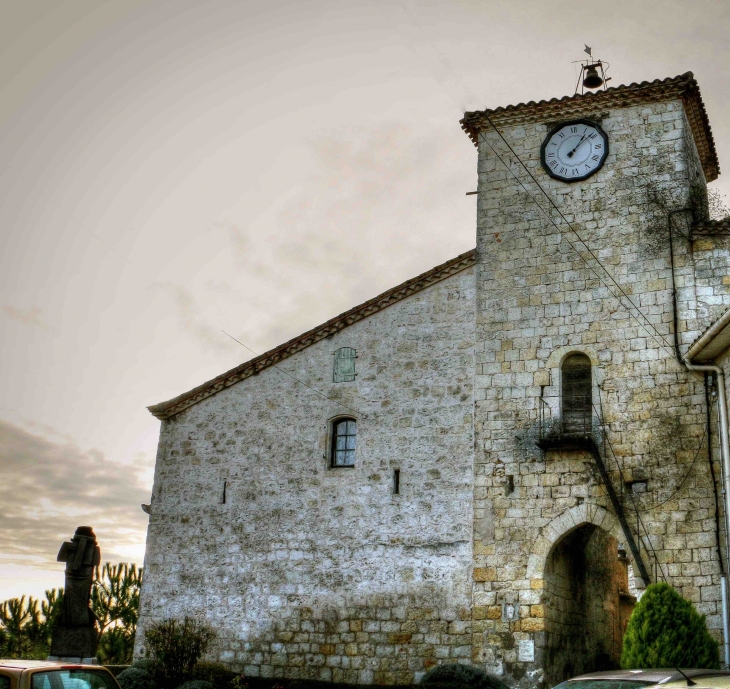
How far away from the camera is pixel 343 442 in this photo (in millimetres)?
17281

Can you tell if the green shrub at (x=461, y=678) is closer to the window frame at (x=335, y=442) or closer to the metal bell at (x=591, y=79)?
the window frame at (x=335, y=442)

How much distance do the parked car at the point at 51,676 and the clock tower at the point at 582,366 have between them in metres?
8.11

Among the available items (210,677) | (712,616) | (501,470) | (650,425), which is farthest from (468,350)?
(210,677)

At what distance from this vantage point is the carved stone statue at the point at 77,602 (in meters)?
13.2

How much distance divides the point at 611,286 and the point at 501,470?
13.1ft

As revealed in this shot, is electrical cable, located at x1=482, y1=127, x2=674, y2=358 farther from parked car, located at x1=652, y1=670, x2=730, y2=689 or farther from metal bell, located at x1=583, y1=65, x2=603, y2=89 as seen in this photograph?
parked car, located at x1=652, y1=670, x2=730, y2=689

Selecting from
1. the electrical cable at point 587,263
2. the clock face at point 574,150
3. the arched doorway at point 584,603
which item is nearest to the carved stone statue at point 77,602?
the arched doorway at point 584,603

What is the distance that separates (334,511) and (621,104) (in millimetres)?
9779

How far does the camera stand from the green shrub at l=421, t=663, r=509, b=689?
13.9 m

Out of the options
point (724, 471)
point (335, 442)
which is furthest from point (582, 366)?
point (335, 442)

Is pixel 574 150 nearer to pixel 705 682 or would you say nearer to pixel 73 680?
pixel 705 682

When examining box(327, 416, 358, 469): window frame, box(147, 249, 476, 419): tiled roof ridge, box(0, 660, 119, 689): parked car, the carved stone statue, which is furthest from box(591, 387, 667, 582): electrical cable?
box(0, 660, 119, 689): parked car

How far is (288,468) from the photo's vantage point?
17375 mm

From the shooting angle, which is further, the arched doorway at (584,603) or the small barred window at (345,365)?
the small barred window at (345,365)
